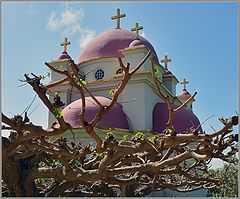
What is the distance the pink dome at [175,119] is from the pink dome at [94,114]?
1.89 metres

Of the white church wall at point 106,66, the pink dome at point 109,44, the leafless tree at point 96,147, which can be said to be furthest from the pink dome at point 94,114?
the leafless tree at point 96,147

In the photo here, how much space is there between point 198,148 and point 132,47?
55.1 ft

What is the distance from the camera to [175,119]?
68.5 feet

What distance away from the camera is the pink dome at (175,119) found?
67.6 ft

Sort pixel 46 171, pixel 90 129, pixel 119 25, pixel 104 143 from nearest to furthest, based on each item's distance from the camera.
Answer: pixel 90 129 → pixel 104 143 → pixel 46 171 → pixel 119 25

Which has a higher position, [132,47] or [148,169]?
[132,47]

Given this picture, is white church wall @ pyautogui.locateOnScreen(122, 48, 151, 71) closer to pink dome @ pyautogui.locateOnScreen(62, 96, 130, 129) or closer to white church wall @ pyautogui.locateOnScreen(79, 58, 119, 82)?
white church wall @ pyautogui.locateOnScreen(79, 58, 119, 82)

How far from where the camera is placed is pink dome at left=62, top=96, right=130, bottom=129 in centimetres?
1805

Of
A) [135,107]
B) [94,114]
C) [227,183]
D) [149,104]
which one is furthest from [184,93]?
[94,114]

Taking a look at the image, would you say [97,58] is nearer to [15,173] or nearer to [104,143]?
[15,173]

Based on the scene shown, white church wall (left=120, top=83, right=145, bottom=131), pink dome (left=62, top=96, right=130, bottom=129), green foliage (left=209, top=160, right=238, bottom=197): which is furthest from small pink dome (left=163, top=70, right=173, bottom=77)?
green foliage (left=209, top=160, right=238, bottom=197)

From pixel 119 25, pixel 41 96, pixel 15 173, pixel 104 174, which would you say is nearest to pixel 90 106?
pixel 119 25

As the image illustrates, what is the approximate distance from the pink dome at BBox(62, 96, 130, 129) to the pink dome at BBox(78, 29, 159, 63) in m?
3.57

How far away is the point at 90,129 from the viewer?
461 cm
